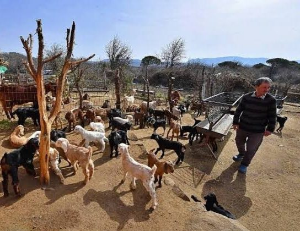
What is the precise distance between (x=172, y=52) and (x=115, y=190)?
112ft

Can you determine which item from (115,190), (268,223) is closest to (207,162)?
(268,223)

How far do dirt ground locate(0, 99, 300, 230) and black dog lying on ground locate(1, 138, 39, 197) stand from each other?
0.21 metres

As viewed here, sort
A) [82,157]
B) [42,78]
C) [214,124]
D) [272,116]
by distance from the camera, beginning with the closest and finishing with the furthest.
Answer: [42,78], [82,157], [272,116], [214,124]

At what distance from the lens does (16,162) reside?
4.29 m

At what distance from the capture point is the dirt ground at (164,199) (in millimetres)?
3869

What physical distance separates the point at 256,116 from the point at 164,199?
330 cm

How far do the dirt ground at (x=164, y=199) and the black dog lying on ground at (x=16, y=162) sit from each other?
8.3 inches

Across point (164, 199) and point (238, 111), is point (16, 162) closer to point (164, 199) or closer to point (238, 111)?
point (164, 199)

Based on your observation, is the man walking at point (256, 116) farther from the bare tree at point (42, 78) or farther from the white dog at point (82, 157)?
the bare tree at point (42, 78)

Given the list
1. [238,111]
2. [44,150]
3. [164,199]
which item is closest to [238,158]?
[238,111]

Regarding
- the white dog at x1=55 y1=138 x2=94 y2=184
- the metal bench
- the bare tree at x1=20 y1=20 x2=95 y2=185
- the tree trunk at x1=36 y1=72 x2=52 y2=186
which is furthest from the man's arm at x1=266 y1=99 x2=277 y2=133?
the tree trunk at x1=36 y1=72 x2=52 y2=186

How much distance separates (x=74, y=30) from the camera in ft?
13.4

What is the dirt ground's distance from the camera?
3.87 meters

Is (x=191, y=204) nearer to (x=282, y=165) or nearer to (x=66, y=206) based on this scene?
(x=66, y=206)
